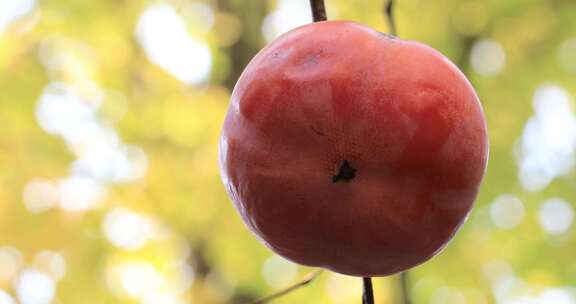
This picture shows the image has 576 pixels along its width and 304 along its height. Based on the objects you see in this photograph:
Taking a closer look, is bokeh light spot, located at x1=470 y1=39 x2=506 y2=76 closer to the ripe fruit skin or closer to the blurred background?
the blurred background

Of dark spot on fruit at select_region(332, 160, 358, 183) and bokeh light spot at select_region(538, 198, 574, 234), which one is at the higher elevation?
bokeh light spot at select_region(538, 198, 574, 234)

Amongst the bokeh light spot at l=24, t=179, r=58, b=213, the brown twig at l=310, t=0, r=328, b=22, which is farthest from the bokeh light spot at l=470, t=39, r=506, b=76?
the brown twig at l=310, t=0, r=328, b=22

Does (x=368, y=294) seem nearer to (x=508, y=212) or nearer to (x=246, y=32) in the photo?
(x=508, y=212)

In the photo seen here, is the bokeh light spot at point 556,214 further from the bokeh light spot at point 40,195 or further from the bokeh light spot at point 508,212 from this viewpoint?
the bokeh light spot at point 40,195

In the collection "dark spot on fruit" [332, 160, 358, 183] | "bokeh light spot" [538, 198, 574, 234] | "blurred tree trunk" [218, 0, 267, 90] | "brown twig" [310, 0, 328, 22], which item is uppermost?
"blurred tree trunk" [218, 0, 267, 90]

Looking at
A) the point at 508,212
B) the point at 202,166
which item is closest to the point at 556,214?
the point at 508,212

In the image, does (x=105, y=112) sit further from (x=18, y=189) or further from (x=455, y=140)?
(x=455, y=140)
